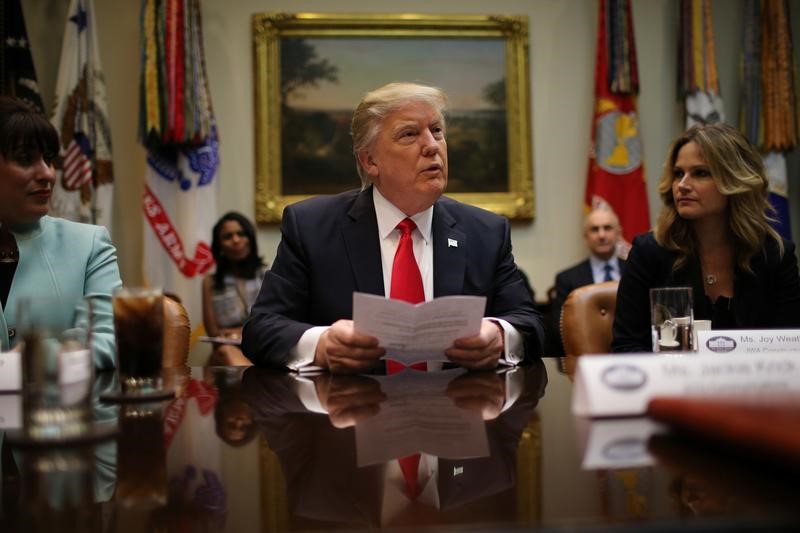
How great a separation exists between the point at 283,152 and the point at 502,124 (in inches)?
68.1

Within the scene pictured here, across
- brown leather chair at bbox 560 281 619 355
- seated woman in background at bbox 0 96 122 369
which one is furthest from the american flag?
brown leather chair at bbox 560 281 619 355

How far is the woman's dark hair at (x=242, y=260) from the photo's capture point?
5.80 meters

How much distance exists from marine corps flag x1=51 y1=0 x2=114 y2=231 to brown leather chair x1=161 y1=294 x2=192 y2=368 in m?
3.38

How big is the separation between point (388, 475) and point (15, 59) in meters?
5.38

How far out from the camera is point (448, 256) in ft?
7.91

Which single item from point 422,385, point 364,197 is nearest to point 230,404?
point 422,385

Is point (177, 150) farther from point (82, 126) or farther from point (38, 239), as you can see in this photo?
point (38, 239)

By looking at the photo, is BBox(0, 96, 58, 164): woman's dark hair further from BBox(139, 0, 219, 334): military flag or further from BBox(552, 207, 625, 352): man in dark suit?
BBox(552, 207, 625, 352): man in dark suit

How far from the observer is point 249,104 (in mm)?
6465

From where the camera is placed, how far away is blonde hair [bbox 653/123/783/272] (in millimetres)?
2723

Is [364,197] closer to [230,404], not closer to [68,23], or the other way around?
[230,404]

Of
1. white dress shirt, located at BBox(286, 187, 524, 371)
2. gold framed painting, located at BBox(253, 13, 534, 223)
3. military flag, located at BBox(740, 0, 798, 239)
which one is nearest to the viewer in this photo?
white dress shirt, located at BBox(286, 187, 524, 371)

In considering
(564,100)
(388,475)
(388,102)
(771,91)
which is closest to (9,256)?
(388,102)

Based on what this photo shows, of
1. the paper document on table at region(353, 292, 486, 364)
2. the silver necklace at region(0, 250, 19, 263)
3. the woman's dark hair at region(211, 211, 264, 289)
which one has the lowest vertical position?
the paper document on table at region(353, 292, 486, 364)
